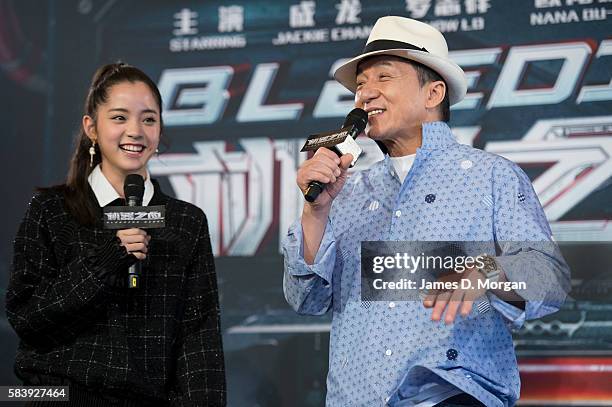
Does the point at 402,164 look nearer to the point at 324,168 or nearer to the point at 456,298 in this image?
the point at 324,168

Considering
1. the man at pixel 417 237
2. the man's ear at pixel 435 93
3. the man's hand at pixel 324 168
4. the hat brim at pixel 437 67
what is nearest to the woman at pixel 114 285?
the man at pixel 417 237

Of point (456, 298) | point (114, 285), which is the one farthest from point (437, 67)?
point (114, 285)

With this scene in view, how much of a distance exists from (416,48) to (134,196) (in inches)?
33.0

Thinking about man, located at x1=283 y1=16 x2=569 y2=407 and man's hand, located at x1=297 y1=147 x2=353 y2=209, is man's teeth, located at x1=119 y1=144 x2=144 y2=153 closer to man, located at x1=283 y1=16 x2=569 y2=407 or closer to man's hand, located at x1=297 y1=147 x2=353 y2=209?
man, located at x1=283 y1=16 x2=569 y2=407

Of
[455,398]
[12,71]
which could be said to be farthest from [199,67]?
[455,398]

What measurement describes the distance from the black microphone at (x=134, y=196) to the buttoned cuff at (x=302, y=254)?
387 mm

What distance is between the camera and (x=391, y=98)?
2.35m

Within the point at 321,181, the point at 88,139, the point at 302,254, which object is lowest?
the point at 302,254

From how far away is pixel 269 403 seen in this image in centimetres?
344

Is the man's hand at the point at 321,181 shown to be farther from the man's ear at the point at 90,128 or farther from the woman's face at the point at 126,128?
the man's ear at the point at 90,128

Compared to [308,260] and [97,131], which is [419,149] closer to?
[308,260]

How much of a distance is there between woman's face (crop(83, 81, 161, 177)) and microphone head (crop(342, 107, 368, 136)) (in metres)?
0.62

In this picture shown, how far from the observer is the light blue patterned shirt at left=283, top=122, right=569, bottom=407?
6.59 ft

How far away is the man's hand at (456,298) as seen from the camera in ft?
6.00
